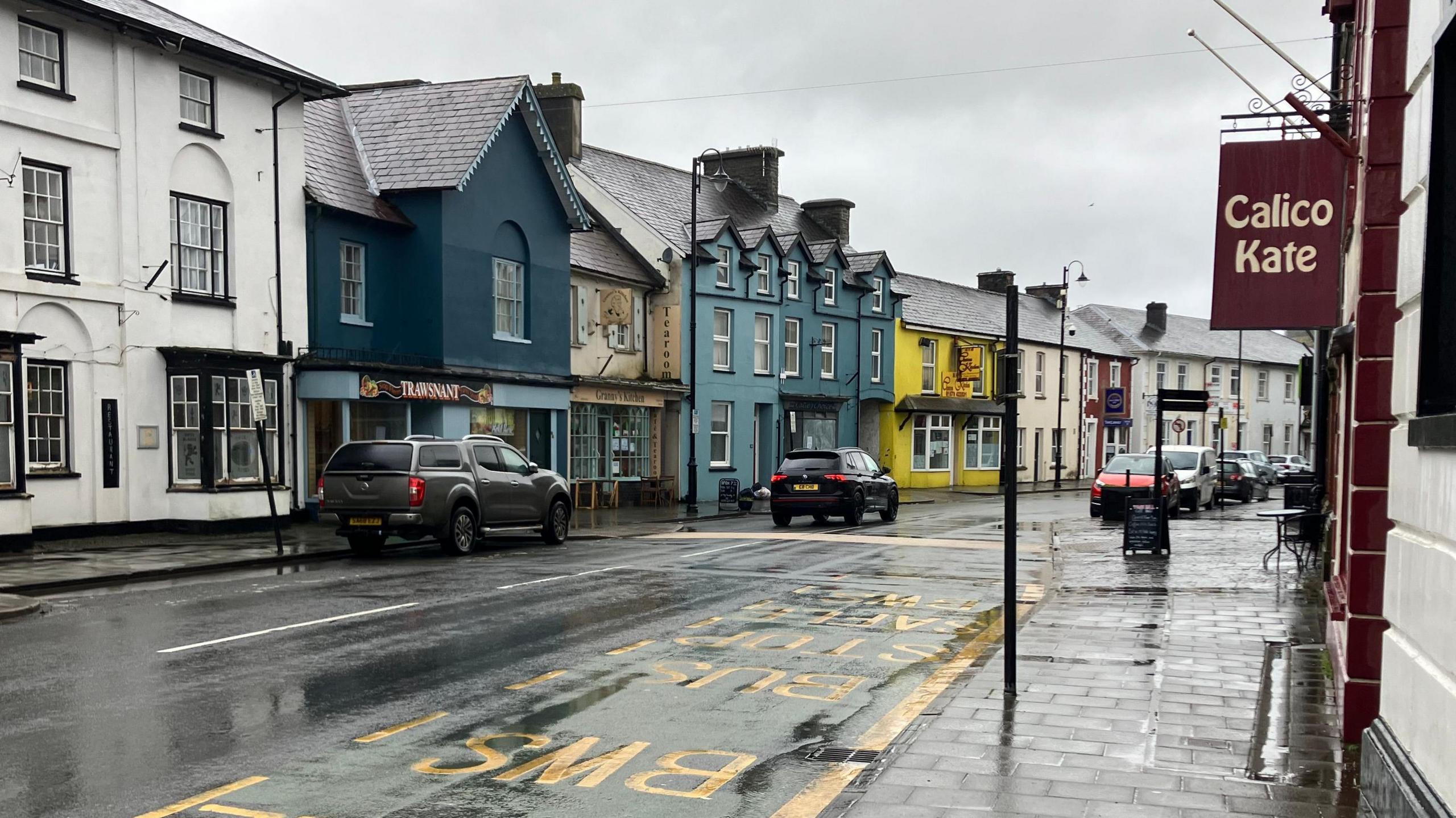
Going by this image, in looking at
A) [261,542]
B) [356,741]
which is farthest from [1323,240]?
[261,542]

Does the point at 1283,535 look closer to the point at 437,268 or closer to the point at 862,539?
the point at 862,539

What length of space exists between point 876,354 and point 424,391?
79.8 feet

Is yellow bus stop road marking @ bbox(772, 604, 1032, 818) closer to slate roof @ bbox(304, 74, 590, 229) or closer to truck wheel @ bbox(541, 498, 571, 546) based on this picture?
truck wheel @ bbox(541, 498, 571, 546)

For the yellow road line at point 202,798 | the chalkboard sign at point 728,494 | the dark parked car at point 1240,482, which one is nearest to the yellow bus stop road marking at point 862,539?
the chalkboard sign at point 728,494

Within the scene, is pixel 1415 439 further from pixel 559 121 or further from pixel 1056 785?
pixel 559 121

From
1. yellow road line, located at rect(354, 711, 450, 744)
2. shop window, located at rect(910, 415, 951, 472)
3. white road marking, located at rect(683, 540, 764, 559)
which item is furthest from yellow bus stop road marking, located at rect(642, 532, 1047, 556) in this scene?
shop window, located at rect(910, 415, 951, 472)

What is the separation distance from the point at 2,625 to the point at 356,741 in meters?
6.63

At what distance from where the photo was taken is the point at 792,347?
4322cm

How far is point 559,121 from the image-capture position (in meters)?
38.4

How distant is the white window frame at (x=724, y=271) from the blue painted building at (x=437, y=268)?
650cm

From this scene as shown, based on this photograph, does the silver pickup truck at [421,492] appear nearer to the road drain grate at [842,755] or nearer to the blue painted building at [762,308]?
the road drain grate at [842,755]

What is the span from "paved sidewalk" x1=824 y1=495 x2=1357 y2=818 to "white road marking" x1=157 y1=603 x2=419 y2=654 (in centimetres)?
642

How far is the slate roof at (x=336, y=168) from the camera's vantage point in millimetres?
26547

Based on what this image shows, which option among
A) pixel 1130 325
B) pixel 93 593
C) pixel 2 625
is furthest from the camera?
pixel 1130 325
